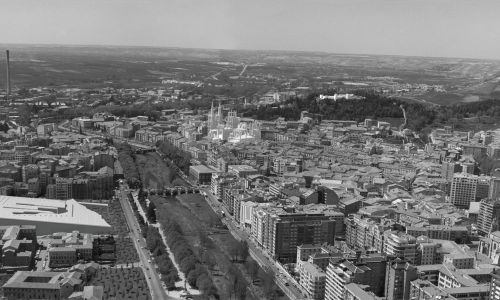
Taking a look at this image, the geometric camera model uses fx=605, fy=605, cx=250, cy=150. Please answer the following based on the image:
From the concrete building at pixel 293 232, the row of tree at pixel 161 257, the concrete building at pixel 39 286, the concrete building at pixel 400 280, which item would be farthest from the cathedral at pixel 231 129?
the concrete building at pixel 400 280

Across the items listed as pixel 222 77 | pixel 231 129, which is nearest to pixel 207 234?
pixel 231 129

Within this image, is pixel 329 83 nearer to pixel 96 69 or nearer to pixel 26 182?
pixel 96 69

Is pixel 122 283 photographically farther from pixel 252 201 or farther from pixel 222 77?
pixel 222 77

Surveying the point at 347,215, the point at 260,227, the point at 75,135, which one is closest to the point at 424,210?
the point at 347,215

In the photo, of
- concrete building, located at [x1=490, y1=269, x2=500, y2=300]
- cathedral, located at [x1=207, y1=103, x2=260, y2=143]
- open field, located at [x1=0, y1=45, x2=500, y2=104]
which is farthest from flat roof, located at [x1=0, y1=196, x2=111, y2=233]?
open field, located at [x1=0, y1=45, x2=500, y2=104]

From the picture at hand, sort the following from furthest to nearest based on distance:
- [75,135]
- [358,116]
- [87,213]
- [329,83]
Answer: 1. [329,83]
2. [358,116]
3. [75,135]
4. [87,213]

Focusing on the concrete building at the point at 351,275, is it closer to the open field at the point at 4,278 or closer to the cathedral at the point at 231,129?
the open field at the point at 4,278

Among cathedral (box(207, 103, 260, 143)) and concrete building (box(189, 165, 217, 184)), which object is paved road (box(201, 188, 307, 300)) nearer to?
concrete building (box(189, 165, 217, 184))
